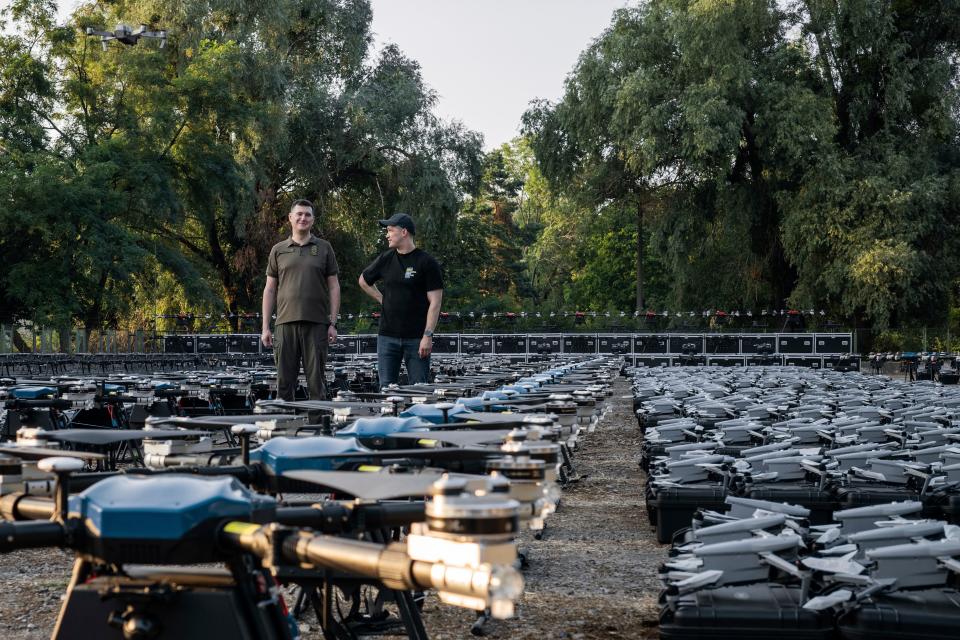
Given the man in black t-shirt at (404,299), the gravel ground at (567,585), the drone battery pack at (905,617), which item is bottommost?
the gravel ground at (567,585)

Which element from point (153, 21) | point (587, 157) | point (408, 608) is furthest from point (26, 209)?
point (408, 608)

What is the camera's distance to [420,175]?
43.1 meters

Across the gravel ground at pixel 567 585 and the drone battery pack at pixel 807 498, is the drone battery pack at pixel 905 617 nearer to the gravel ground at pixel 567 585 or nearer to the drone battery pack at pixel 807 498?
the gravel ground at pixel 567 585

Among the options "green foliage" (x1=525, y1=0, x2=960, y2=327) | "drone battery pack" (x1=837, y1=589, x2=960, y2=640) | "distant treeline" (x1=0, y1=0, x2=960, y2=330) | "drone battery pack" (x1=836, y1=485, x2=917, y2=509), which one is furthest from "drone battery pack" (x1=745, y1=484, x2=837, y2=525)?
"green foliage" (x1=525, y1=0, x2=960, y2=327)

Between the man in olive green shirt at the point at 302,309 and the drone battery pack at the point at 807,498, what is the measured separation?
3.57 metres

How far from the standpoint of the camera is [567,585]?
19.5 ft

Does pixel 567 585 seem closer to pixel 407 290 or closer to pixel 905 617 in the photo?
pixel 905 617

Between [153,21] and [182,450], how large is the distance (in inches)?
1590

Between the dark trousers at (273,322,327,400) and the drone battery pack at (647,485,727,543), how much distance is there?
2995mm

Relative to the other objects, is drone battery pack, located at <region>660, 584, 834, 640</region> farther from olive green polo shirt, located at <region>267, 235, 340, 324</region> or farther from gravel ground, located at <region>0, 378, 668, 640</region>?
olive green polo shirt, located at <region>267, 235, 340, 324</region>

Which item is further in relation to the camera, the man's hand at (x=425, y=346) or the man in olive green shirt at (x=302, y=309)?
the man's hand at (x=425, y=346)

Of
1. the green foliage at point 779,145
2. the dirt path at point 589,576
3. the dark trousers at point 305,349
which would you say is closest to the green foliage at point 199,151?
the green foliage at point 779,145

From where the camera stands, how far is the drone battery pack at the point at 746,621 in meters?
3.96

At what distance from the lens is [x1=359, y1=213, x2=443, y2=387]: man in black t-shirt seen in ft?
32.0
